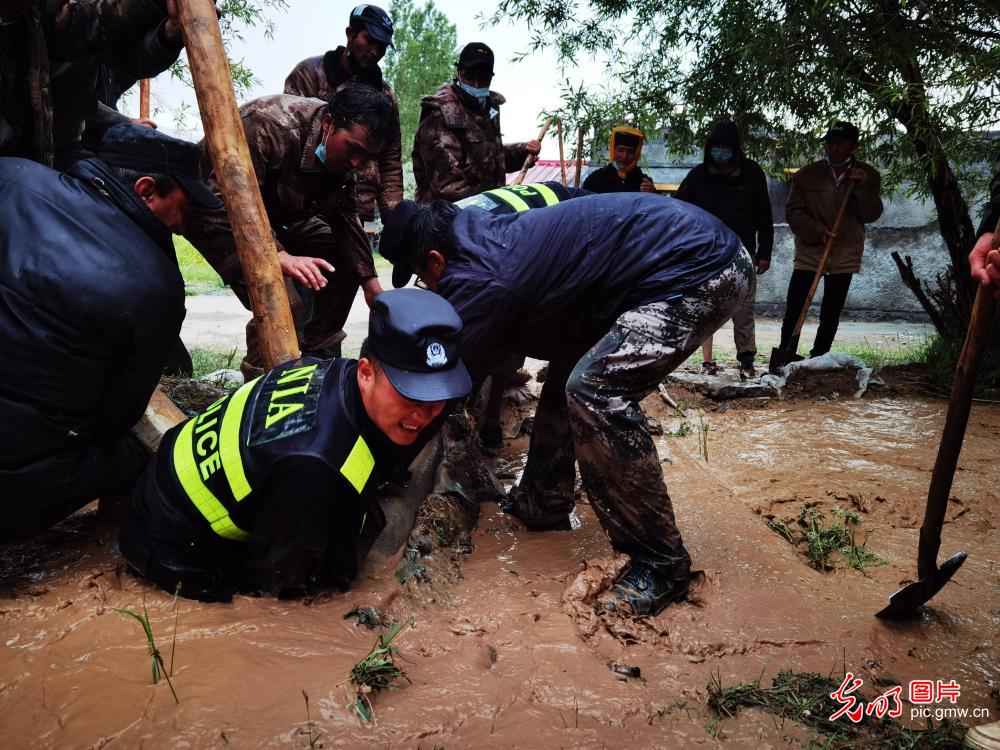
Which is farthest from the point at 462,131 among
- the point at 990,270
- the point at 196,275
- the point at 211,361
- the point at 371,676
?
the point at 196,275

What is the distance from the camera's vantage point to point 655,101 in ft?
22.6

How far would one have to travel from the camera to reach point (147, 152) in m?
2.47

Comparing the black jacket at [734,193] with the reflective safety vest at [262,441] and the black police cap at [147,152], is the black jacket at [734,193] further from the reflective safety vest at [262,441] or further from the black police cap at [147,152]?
the reflective safety vest at [262,441]

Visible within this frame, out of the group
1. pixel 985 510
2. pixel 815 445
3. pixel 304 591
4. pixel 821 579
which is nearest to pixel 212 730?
pixel 304 591

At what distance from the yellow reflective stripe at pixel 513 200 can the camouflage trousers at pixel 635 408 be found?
25.9 inches

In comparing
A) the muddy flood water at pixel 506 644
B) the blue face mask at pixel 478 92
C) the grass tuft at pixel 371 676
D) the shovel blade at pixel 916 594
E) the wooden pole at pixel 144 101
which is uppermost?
the blue face mask at pixel 478 92

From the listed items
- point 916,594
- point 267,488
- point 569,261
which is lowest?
point 916,594

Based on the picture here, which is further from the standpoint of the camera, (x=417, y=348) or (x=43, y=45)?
(x=43, y=45)

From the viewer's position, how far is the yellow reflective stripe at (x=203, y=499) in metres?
2.22

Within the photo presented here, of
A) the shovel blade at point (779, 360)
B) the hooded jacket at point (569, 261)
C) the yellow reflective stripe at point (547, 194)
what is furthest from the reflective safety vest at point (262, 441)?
the shovel blade at point (779, 360)

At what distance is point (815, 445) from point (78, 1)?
4.43m

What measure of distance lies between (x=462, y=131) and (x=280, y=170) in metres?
1.87

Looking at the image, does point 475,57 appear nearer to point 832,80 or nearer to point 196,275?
point 832,80

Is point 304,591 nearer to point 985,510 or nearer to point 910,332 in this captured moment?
point 985,510
